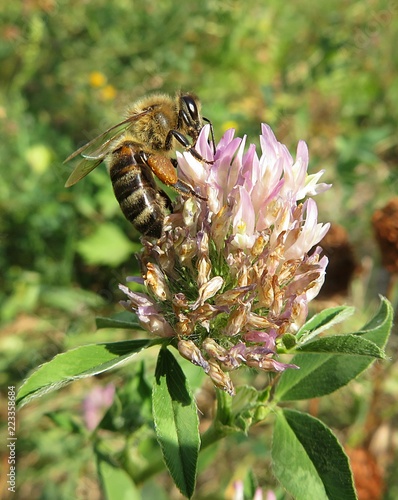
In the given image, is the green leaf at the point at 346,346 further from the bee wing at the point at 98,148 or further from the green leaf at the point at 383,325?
the bee wing at the point at 98,148

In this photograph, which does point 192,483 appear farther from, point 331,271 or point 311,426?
point 331,271

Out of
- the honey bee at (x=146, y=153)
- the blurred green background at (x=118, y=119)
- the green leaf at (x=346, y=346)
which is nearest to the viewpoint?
the green leaf at (x=346, y=346)

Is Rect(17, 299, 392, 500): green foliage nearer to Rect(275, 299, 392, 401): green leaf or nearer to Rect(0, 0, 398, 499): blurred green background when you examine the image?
Rect(275, 299, 392, 401): green leaf

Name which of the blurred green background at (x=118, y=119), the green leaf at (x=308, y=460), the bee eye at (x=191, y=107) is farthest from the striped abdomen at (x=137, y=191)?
the blurred green background at (x=118, y=119)

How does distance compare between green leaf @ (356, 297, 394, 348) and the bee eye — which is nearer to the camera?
green leaf @ (356, 297, 394, 348)

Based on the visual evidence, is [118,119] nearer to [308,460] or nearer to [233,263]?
[233,263]

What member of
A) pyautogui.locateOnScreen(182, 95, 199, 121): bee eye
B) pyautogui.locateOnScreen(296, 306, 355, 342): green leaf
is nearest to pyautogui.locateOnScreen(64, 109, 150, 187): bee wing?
pyautogui.locateOnScreen(182, 95, 199, 121): bee eye

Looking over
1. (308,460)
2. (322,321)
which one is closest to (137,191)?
(322,321)
